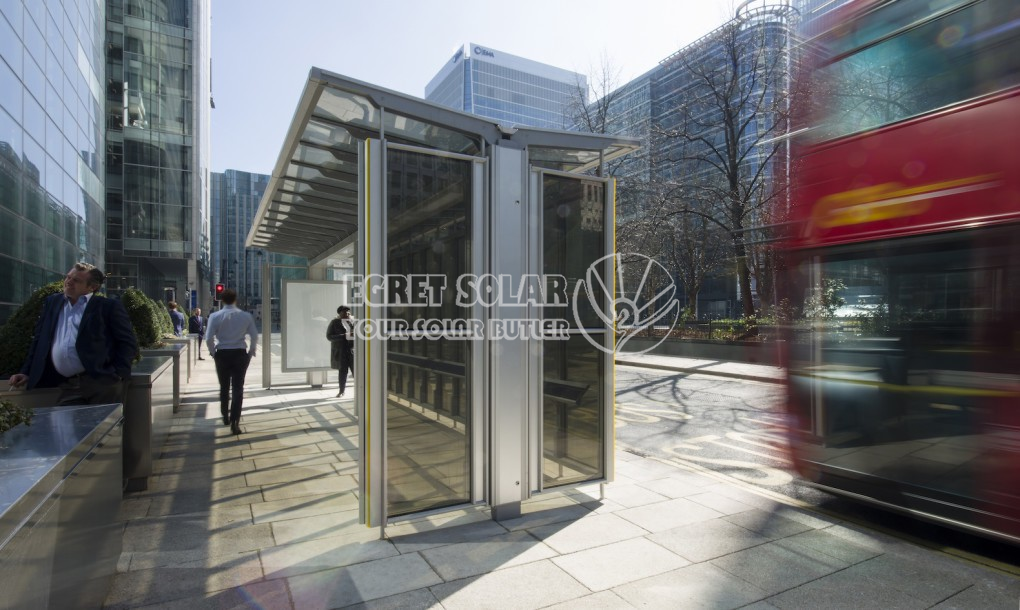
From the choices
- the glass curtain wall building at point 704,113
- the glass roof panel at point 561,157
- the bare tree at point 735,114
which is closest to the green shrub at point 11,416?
the glass roof panel at point 561,157

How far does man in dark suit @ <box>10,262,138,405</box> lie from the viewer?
4.36 meters

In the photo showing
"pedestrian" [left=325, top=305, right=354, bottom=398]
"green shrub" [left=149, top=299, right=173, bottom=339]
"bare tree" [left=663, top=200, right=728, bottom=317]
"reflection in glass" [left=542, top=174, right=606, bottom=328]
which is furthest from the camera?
"bare tree" [left=663, top=200, right=728, bottom=317]

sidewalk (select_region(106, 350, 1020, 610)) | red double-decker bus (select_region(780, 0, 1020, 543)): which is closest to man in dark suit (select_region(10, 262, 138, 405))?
sidewalk (select_region(106, 350, 1020, 610))

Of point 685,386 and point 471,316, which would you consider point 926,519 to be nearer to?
point 471,316

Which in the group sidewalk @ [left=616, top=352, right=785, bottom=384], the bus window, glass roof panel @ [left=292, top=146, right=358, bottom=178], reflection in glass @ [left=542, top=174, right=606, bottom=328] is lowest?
sidewalk @ [left=616, top=352, right=785, bottom=384]

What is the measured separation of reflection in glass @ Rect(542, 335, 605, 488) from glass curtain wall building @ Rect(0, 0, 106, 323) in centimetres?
1507

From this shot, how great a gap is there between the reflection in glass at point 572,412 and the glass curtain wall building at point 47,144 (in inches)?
593

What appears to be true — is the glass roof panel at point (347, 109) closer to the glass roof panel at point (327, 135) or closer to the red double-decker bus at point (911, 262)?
the glass roof panel at point (327, 135)

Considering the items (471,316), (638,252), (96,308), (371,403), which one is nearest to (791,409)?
(471,316)

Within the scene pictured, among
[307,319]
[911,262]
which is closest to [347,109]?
[911,262]

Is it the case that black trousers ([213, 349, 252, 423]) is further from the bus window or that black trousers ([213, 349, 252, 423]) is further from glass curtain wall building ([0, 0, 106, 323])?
glass curtain wall building ([0, 0, 106, 323])

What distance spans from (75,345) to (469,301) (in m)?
2.93

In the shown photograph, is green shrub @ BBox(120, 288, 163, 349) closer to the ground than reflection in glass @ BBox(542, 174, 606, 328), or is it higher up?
closer to the ground

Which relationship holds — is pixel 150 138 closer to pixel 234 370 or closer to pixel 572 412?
pixel 234 370
